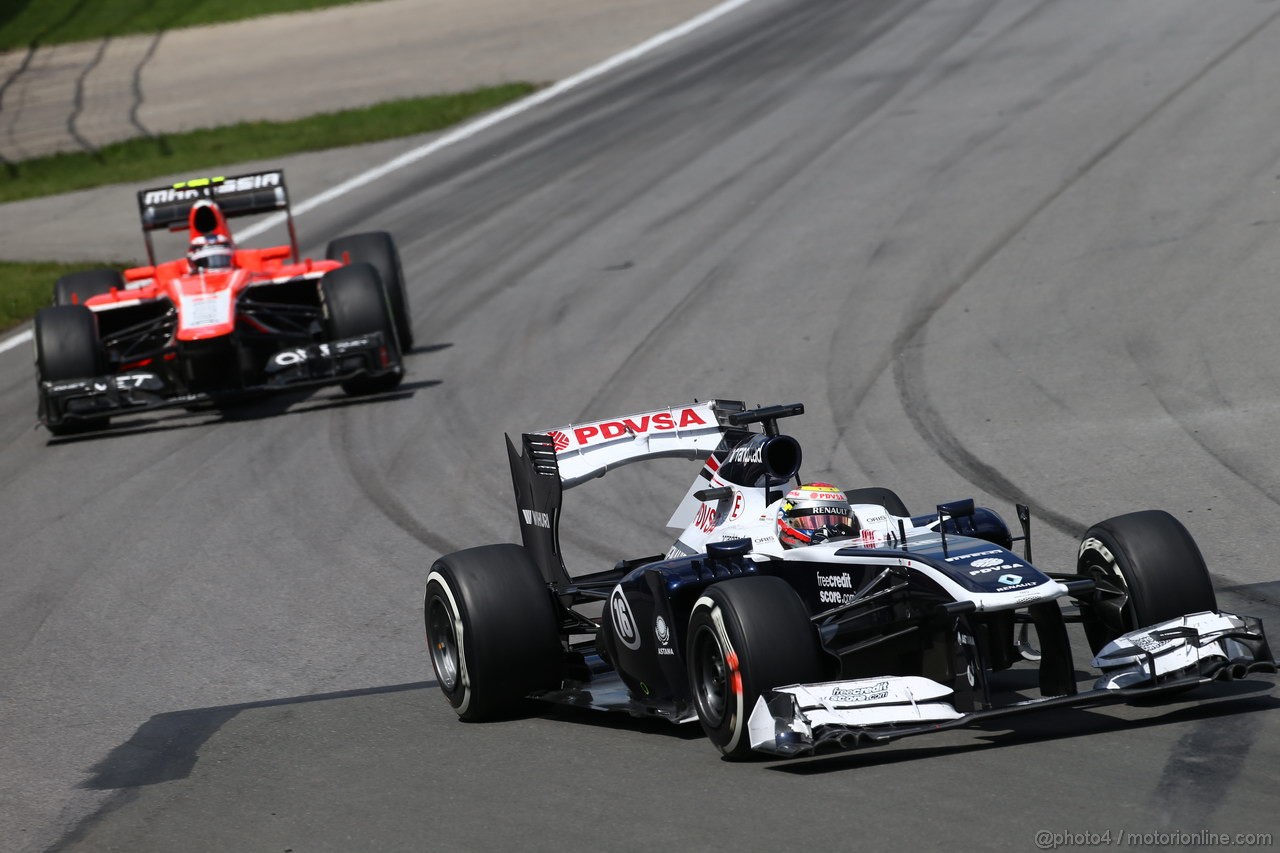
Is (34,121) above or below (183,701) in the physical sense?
above

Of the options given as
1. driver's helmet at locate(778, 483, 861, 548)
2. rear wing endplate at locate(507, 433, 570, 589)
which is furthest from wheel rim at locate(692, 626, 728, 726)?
rear wing endplate at locate(507, 433, 570, 589)

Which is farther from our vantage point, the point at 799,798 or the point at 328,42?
the point at 328,42

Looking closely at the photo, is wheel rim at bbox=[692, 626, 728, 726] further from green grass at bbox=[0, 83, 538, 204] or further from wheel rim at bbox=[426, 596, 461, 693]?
green grass at bbox=[0, 83, 538, 204]

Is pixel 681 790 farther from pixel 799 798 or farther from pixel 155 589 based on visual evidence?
pixel 155 589

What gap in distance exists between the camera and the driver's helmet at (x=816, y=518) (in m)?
8.23

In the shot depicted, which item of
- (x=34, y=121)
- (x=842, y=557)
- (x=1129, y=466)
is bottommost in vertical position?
(x=1129, y=466)

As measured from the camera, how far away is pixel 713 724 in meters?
7.69

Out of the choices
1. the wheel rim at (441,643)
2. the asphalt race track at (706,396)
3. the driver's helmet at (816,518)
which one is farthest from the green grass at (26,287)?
the driver's helmet at (816,518)

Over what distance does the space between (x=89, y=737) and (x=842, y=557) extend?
4.15 metres

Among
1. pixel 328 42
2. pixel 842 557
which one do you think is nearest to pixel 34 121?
pixel 328 42

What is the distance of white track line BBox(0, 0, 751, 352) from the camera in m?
28.1

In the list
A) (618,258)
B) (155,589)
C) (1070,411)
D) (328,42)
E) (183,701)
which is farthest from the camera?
(328,42)

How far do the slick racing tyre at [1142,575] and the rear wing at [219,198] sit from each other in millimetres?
12929

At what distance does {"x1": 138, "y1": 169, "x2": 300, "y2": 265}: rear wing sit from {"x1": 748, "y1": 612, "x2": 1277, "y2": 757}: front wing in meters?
13.3
